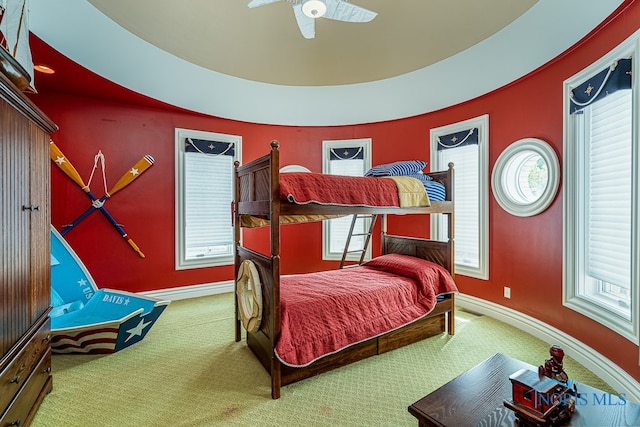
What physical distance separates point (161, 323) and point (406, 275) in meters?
2.71

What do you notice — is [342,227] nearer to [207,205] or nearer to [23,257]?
[207,205]

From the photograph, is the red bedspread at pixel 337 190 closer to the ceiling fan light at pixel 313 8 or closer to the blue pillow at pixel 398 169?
the blue pillow at pixel 398 169

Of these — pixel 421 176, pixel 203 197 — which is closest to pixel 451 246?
pixel 421 176

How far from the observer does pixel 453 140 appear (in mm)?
3693

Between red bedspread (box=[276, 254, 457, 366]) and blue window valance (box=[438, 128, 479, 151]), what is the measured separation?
65.1 inches

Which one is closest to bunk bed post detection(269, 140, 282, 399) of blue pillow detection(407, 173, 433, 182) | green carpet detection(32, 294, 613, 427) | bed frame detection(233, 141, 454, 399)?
bed frame detection(233, 141, 454, 399)

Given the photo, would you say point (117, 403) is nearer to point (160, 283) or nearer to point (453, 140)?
point (160, 283)

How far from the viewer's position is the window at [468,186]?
344cm

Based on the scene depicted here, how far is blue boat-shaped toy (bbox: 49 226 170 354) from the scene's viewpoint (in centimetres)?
240

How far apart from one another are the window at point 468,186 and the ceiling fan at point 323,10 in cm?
209

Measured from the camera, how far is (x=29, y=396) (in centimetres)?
166

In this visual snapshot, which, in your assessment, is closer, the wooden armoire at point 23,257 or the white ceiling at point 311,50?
the wooden armoire at point 23,257

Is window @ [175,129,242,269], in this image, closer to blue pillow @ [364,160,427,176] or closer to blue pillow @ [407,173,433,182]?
blue pillow @ [364,160,427,176]

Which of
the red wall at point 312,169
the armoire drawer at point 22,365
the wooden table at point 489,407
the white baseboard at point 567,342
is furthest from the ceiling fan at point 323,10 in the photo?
the white baseboard at point 567,342
